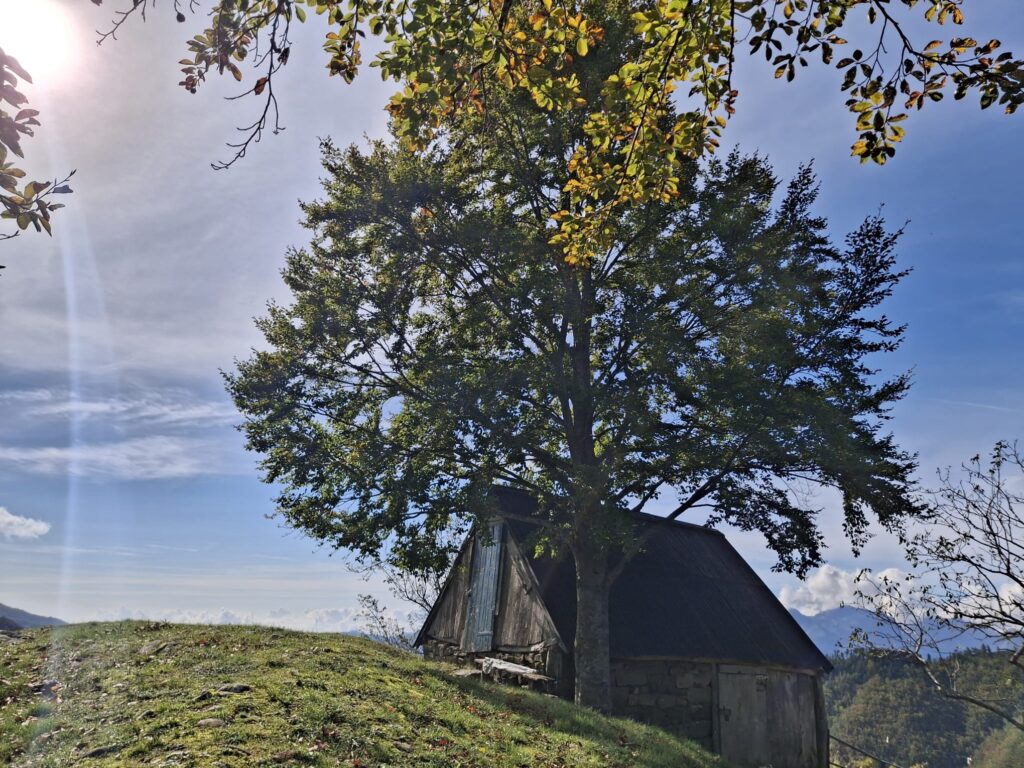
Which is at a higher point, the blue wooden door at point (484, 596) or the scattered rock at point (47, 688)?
the blue wooden door at point (484, 596)

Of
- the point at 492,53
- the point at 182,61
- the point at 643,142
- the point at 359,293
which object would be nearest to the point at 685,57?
the point at 643,142

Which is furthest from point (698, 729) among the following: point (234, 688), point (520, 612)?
point (234, 688)

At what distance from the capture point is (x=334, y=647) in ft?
55.8

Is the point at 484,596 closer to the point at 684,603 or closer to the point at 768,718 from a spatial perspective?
the point at 684,603

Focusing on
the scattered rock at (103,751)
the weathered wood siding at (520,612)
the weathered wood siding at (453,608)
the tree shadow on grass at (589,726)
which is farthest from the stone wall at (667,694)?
the scattered rock at (103,751)

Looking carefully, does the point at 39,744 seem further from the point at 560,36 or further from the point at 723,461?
the point at 723,461

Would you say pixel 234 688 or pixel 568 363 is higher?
pixel 568 363

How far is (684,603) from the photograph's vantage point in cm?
2319

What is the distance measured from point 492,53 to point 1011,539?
1509 centimetres

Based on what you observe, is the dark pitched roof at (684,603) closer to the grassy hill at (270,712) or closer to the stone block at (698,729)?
the stone block at (698,729)

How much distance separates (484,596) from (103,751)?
615 inches

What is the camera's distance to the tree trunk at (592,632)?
59.8 ft

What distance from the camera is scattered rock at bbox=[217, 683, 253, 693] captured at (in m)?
11.6

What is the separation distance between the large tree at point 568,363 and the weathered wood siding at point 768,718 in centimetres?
539
